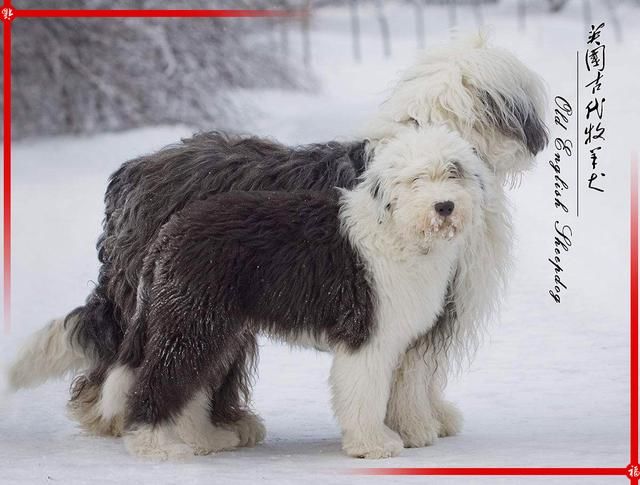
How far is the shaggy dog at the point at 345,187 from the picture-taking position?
236 inches

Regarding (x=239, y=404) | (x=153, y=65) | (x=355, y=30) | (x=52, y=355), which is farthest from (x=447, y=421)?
(x=355, y=30)

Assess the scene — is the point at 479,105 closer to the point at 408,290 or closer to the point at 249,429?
the point at 408,290

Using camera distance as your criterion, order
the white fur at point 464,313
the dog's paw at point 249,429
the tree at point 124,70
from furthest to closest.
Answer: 1. the tree at point 124,70
2. the dog's paw at point 249,429
3. the white fur at point 464,313

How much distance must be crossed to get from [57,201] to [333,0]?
9.32m

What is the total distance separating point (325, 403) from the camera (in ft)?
23.9

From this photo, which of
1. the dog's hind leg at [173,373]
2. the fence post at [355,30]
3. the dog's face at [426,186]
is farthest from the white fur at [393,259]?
the fence post at [355,30]

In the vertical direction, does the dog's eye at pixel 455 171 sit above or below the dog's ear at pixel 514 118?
below

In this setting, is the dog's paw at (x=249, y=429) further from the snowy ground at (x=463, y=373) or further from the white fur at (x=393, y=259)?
the white fur at (x=393, y=259)

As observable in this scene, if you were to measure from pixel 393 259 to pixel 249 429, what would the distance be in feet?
4.34

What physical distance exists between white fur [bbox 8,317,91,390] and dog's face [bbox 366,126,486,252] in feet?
6.17

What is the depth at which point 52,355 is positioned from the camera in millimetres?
6441

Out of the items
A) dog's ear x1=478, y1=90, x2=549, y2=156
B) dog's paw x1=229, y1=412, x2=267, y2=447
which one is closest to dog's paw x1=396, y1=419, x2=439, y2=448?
dog's paw x1=229, y1=412, x2=267, y2=447

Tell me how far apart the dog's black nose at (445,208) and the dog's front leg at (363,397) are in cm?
72

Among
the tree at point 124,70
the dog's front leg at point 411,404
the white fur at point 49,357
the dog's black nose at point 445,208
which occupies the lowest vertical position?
the dog's front leg at point 411,404
